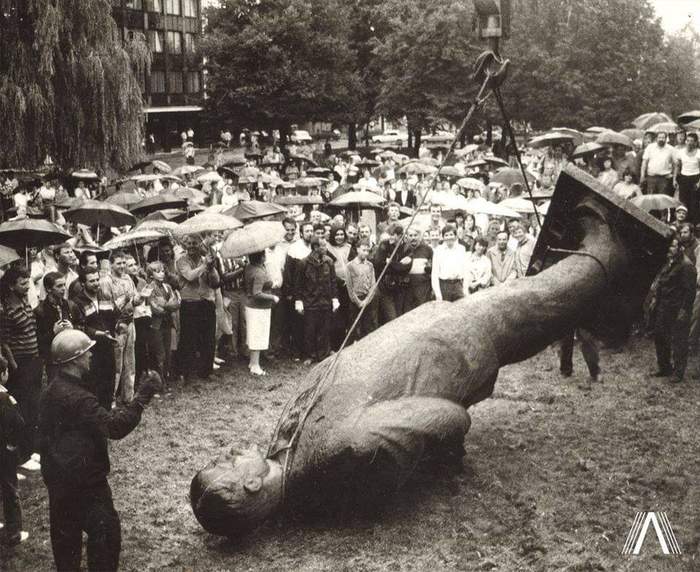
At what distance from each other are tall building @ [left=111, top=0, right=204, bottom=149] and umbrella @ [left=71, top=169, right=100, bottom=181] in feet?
99.6

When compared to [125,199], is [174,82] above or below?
above

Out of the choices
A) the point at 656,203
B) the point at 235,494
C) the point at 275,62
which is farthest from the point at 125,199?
the point at 275,62

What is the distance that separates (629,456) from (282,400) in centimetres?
441

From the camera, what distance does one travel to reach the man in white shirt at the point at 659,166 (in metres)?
17.5

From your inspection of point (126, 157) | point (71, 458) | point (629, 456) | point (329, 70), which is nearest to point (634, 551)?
point (629, 456)

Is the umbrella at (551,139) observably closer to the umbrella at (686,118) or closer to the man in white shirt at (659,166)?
the umbrella at (686,118)

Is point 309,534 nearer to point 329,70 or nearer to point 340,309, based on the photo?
point 340,309

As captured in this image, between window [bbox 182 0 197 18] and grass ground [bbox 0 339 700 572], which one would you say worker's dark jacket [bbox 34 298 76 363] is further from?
window [bbox 182 0 197 18]

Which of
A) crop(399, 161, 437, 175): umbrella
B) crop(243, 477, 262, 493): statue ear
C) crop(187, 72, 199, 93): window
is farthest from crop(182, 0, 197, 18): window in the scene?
crop(243, 477, 262, 493): statue ear

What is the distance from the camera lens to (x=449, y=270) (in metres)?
12.9

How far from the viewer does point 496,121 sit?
43.3 metres

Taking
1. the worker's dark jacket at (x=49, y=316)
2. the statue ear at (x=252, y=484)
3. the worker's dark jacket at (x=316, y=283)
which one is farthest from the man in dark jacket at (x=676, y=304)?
the worker's dark jacket at (x=49, y=316)

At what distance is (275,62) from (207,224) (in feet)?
114

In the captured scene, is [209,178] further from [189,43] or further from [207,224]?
[189,43]
